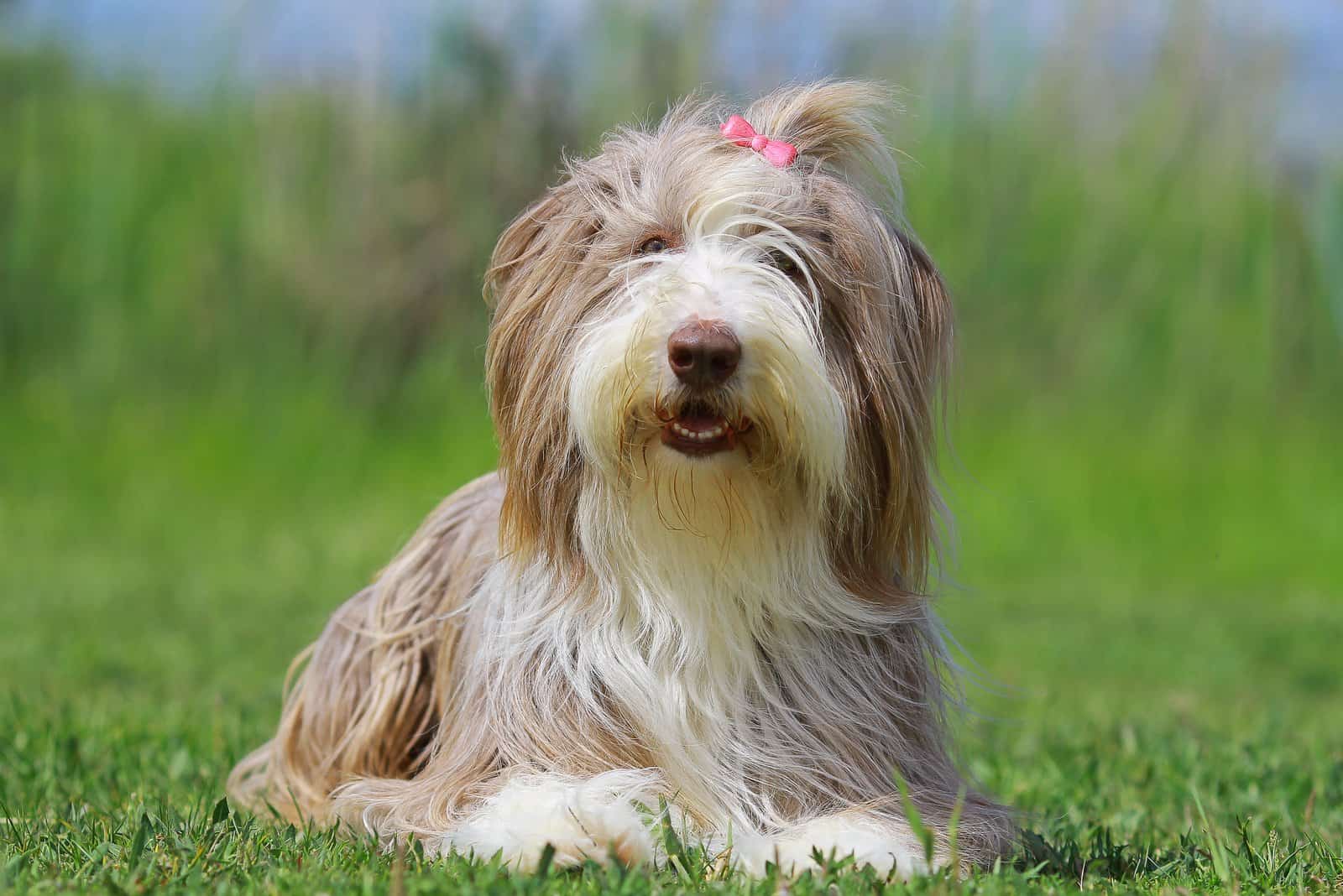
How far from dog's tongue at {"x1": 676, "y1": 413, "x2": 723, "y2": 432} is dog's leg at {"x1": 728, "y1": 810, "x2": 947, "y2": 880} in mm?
839

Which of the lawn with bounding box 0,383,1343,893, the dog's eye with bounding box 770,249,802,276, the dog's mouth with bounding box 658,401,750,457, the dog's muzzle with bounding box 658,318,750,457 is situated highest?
the dog's eye with bounding box 770,249,802,276

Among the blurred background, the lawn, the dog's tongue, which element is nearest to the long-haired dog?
the dog's tongue

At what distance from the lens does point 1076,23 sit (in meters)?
12.6

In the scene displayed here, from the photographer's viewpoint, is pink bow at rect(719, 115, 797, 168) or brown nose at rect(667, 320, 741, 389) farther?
pink bow at rect(719, 115, 797, 168)

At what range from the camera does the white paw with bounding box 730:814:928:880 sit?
313 centimetres

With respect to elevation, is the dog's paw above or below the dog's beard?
below

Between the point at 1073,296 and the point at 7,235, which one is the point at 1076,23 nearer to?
the point at 1073,296

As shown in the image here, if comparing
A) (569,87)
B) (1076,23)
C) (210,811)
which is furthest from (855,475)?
(1076,23)

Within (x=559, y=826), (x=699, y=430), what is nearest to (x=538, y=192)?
(x=699, y=430)

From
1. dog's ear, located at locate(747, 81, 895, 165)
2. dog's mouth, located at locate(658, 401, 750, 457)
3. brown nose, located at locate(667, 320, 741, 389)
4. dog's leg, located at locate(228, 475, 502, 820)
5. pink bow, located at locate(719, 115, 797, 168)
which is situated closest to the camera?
brown nose, located at locate(667, 320, 741, 389)

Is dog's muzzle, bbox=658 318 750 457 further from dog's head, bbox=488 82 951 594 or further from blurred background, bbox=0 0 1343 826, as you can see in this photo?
blurred background, bbox=0 0 1343 826

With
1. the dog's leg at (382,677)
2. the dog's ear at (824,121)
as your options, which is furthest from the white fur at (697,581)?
the dog's leg at (382,677)

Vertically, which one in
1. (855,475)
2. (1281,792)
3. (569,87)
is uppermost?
Result: (569,87)

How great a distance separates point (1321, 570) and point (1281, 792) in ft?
23.0
